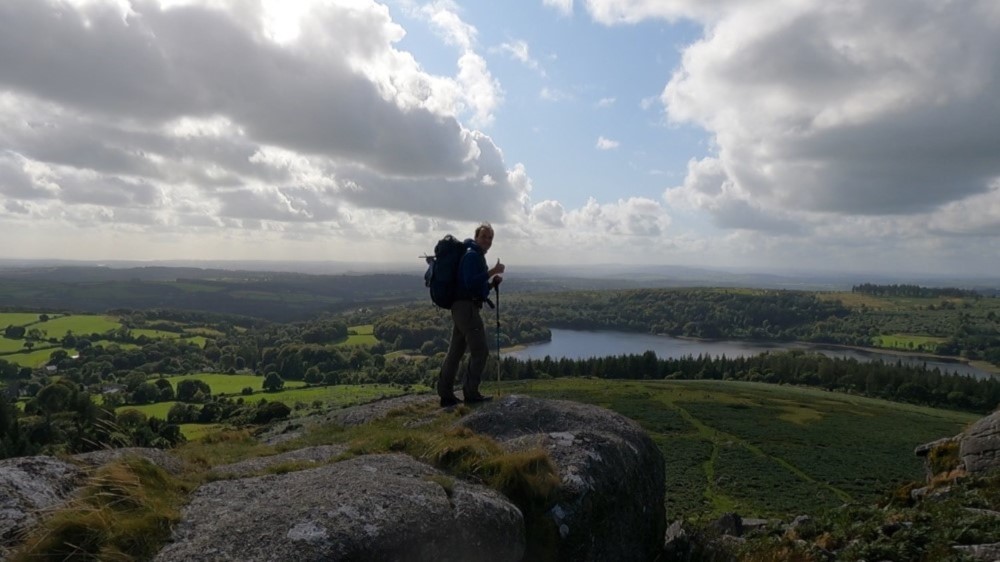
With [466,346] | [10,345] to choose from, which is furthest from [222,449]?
[10,345]

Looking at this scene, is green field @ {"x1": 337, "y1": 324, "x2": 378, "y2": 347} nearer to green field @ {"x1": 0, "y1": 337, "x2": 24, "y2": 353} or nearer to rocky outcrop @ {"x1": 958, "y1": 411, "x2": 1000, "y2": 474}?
green field @ {"x1": 0, "y1": 337, "x2": 24, "y2": 353}

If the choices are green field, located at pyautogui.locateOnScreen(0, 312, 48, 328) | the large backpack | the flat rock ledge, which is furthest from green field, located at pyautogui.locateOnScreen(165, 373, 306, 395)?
the flat rock ledge

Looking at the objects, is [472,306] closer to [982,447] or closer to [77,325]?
[982,447]

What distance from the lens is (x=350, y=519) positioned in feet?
18.6

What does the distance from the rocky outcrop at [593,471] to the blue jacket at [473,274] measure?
7.74 feet

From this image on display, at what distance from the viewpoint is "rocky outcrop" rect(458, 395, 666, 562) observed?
26.5 ft

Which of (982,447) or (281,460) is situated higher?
(281,460)

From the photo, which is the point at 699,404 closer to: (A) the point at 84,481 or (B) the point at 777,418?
(B) the point at 777,418

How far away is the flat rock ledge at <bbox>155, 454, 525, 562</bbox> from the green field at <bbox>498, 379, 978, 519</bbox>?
2561 centimetres

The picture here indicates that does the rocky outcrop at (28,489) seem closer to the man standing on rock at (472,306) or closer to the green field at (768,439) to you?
the man standing on rock at (472,306)

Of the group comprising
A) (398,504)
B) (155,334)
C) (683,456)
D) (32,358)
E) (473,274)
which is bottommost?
(155,334)

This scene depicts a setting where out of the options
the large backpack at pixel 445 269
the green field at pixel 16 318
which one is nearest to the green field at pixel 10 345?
the green field at pixel 16 318

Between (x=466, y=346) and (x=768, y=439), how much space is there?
67.7 meters

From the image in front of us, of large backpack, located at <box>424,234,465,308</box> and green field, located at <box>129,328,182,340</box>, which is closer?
large backpack, located at <box>424,234,465,308</box>
